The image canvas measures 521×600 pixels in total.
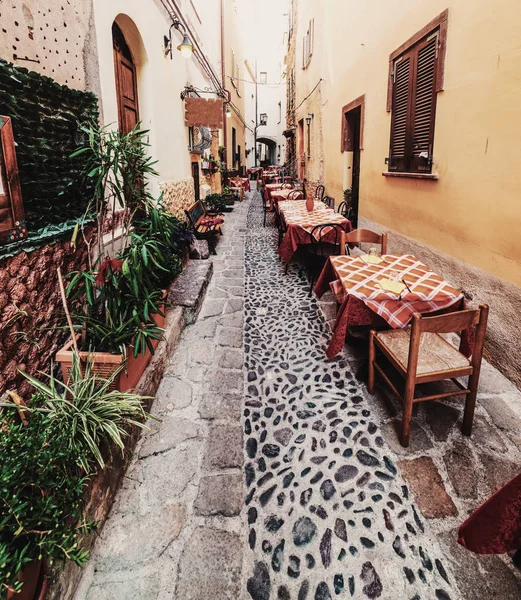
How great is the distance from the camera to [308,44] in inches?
505

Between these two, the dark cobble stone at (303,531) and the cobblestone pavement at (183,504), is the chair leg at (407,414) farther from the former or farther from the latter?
the cobblestone pavement at (183,504)

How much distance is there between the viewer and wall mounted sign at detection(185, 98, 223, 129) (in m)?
7.72

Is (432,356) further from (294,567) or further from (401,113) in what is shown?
(401,113)

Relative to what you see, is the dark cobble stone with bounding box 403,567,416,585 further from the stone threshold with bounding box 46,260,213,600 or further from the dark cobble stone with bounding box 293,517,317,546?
the stone threshold with bounding box 46,260,213,600

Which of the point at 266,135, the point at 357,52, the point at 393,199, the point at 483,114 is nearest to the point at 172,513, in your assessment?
the point at 483,114

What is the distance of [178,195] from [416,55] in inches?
176


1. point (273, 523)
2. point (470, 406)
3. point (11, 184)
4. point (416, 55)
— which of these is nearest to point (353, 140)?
point (416, 55)

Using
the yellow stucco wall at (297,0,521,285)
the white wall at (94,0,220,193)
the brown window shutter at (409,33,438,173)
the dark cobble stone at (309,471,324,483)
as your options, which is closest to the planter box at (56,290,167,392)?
the dark cobble stone at (309,471,324,483)

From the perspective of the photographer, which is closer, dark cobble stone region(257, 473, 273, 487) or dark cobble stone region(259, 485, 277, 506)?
dark cobble stone region(259, 485, 277, 506)

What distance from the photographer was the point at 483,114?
3525mm

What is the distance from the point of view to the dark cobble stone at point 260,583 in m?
1.65

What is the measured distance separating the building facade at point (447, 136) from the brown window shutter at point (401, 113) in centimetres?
1

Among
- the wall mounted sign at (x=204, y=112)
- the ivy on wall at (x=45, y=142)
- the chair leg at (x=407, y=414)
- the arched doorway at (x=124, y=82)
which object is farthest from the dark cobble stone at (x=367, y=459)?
the wall mounted sign at (x=204, y=112)

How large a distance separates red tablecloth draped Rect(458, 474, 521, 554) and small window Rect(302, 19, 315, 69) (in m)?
14.0
